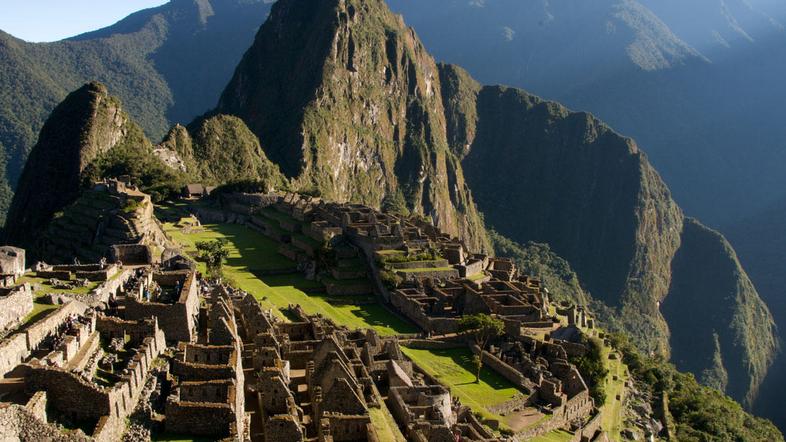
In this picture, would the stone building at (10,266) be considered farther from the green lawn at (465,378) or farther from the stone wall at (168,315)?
the green lawn at (465,378)

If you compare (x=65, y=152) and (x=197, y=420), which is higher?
(x=65, y=152)

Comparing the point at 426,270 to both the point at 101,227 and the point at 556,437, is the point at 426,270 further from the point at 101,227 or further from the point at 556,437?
the point at 101,227

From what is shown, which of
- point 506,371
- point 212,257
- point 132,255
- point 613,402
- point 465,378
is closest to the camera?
point 132,255

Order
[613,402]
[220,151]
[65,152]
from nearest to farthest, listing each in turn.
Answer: [613,402] → [65,152] → [220,151]

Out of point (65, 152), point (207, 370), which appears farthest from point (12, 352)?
point (65, 152)

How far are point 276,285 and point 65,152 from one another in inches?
2497

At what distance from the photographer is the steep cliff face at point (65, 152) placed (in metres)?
92.9

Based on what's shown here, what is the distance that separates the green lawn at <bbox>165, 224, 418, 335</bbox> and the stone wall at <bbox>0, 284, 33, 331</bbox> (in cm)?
1915

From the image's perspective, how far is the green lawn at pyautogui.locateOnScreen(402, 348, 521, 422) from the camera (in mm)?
36969

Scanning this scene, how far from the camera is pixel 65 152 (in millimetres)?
101500

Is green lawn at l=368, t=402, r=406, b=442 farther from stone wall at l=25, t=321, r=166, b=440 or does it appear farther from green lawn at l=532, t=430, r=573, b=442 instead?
green lawn at l=532, t=430, r=573, b=442

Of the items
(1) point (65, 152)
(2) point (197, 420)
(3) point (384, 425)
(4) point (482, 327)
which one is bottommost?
(3) point (384, 425)

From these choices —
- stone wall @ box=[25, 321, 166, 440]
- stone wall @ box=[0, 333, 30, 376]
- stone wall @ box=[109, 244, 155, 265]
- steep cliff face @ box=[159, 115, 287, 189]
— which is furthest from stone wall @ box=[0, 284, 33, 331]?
steep cliff face @ box=[159, 115, 287, 189]

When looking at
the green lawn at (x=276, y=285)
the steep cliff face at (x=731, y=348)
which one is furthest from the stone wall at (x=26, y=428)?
the steep cliff face at (x=731, y=348)
